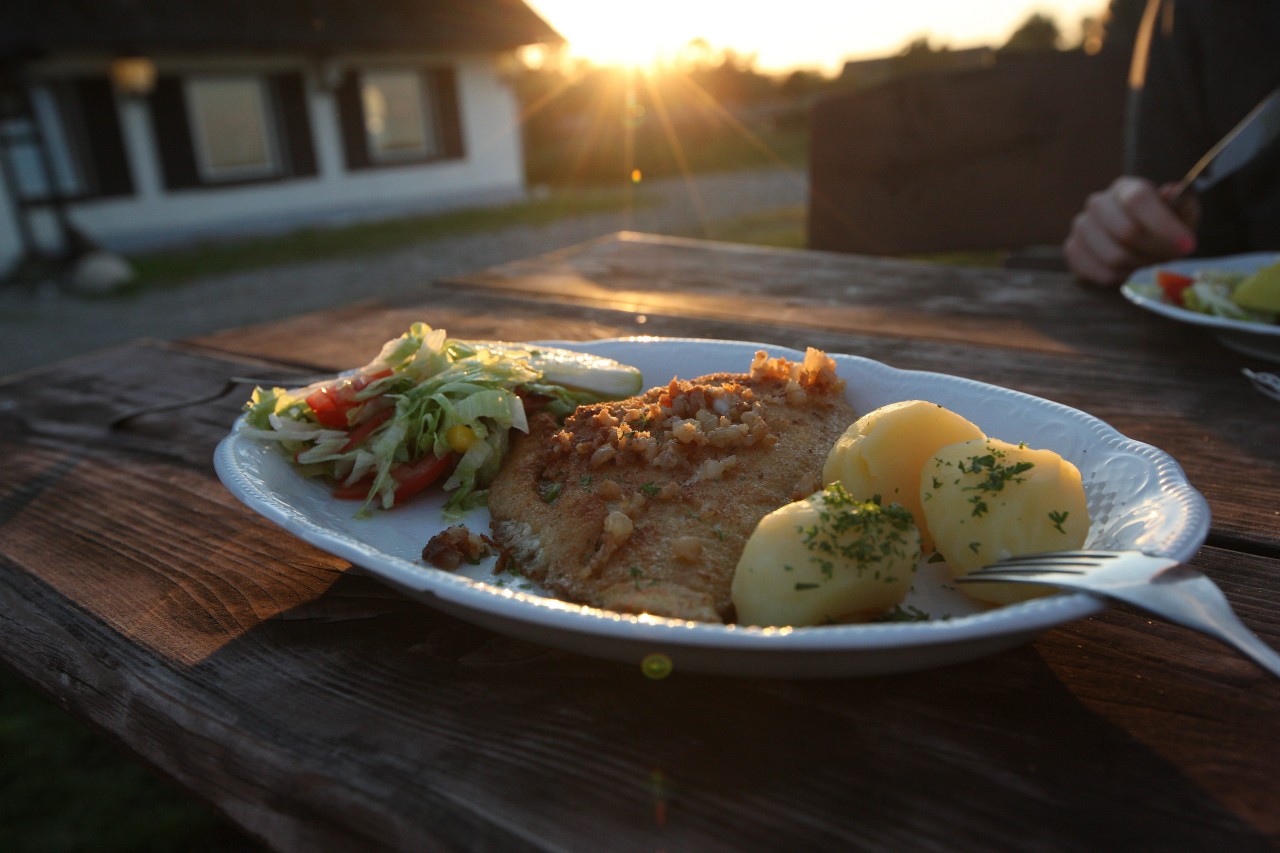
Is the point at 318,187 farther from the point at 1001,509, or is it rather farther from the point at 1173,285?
the point at 1001,509

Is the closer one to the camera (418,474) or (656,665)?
(656,665)

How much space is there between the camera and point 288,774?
119 centimetres

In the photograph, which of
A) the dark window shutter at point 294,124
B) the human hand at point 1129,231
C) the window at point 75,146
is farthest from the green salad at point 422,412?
the dark window shutter at point 294,124

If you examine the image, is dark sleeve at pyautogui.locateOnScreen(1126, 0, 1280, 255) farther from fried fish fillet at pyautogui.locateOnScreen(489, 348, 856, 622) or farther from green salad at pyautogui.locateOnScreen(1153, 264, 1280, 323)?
fried fish fillet at pyautogui.locateOnScreen(489, 348, 856, 622)

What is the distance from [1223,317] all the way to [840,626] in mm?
2157

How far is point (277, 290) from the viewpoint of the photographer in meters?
13.2

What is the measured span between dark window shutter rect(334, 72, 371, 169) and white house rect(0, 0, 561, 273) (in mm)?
28

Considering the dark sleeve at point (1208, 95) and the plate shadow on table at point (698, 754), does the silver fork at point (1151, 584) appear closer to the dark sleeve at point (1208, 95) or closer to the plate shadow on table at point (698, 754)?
the plate shadow on table at point (698, 754)

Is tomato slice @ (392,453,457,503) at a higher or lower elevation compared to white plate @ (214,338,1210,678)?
Answer: lower

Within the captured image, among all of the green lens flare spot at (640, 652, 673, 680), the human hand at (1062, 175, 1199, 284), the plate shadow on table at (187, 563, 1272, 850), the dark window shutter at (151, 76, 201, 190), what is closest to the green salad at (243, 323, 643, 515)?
the plate shadow on table at (187, 563, 1272, 850)

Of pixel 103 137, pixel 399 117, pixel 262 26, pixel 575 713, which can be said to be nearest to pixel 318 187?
pixel 262 26

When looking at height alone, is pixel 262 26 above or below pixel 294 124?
above

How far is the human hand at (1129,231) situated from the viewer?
11.5ft

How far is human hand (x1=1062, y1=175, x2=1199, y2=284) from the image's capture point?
3496 mm
